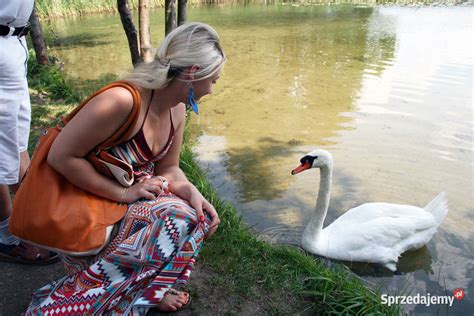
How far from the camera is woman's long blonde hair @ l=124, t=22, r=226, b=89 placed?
1.93 metres

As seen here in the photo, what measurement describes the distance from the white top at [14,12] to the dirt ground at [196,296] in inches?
56.5

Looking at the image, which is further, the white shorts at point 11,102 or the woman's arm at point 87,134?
the white shorts at point 11,102

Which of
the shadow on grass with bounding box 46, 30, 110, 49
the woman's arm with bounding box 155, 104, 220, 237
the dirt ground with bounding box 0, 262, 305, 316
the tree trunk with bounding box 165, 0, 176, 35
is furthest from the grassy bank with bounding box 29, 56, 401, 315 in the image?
the shadow on grass with bounding box 46, 30, 110, 49

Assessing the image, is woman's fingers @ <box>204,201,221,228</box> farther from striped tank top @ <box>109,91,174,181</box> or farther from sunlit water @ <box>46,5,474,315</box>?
sunlit water @ <box>46,5,474,315</box>

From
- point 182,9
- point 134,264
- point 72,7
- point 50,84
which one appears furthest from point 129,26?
point 72,7

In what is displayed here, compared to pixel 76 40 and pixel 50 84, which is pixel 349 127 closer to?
pixel 50 84

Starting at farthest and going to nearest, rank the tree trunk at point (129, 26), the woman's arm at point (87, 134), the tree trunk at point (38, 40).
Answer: the tree trunk at point (38, 40), the tree trunk at point (129, 26), the woman's arm at point (87, 134)

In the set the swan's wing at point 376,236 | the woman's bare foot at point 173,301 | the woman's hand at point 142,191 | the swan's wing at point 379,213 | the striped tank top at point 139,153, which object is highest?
the striped tank top at point 139,153

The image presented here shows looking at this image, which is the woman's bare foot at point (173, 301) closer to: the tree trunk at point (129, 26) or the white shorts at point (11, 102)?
the white shorts at point (11, 102)

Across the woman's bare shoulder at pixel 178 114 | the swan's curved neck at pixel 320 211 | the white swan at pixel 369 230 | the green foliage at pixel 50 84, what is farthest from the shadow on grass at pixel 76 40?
the woman's bare shoulder at pixel 178 114

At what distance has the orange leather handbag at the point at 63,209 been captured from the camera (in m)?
1.91

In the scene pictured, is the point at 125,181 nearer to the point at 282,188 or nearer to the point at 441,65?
the point at 282,188

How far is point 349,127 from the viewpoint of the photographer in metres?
6.71

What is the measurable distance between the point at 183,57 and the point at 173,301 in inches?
52.0
